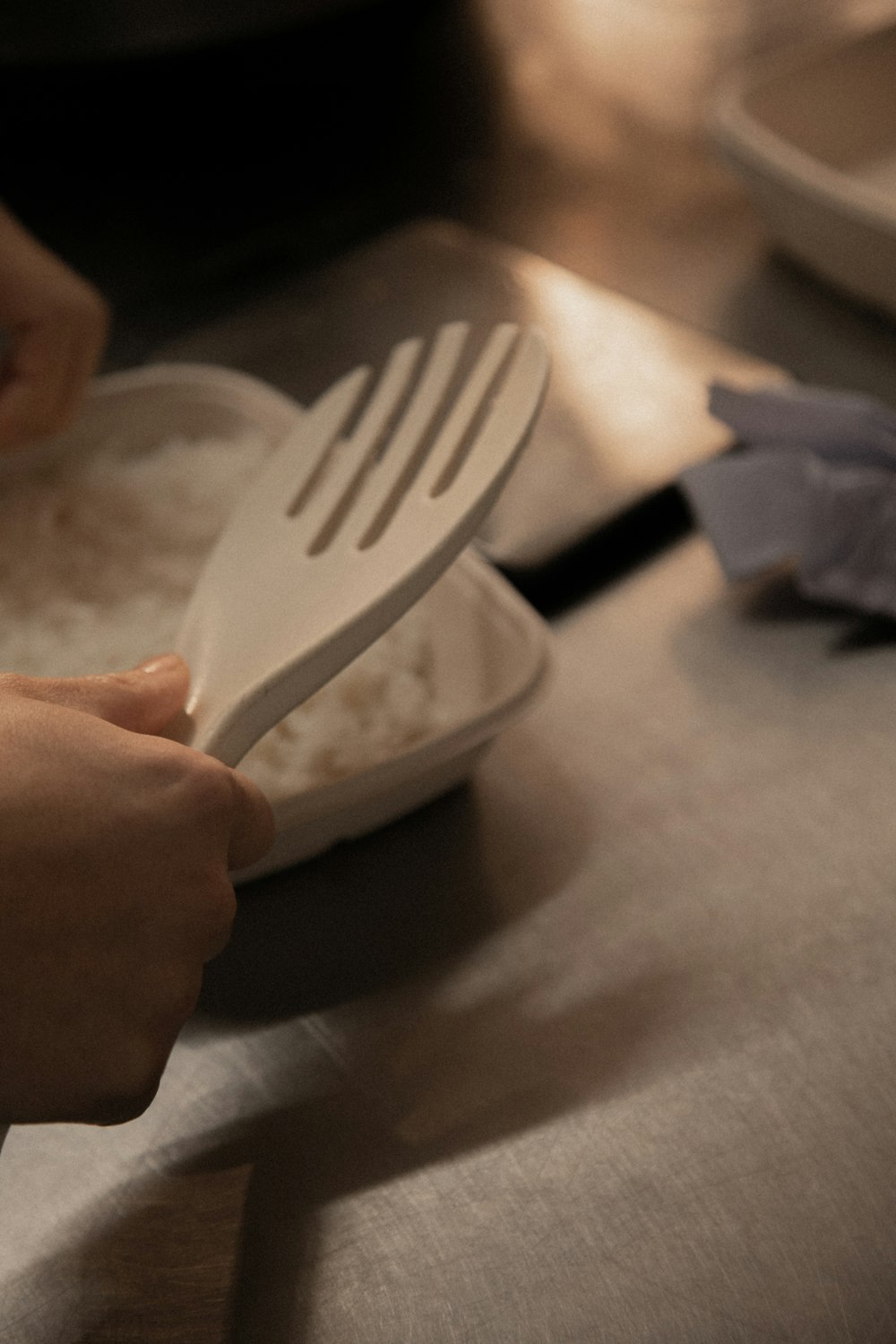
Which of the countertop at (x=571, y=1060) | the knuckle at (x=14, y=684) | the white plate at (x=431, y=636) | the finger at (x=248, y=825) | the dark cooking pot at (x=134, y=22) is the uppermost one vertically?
the dark cooking pot at (x=134, y=22)

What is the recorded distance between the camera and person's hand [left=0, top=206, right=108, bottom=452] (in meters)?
0.56

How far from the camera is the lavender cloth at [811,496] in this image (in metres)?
0.53

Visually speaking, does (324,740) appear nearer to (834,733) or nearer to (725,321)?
(834,733)

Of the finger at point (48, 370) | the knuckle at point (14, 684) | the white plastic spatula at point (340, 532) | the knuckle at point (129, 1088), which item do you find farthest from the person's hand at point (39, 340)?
the knuckle at point (129, 1088)

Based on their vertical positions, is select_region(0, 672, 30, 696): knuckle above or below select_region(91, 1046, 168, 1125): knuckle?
above

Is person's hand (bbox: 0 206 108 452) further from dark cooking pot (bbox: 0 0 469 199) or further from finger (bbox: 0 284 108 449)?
dark cooking pot (bbox: 0 0 469 199)

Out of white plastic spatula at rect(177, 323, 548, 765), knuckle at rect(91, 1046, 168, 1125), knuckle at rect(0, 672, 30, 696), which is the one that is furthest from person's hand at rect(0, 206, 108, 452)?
knuckle at rect(91, 1046, 168, 1125)

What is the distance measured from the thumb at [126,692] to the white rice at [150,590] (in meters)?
0.05

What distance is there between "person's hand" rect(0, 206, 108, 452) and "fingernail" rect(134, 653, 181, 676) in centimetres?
21

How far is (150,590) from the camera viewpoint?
0.54 meters

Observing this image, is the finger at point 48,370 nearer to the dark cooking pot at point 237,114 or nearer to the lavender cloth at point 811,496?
the lavender cloth at point 811,496

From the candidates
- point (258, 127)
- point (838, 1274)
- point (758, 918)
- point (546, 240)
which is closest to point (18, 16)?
point (258, 127)

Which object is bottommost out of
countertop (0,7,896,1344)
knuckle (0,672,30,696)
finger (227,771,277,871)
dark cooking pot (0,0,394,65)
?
countertop (0,7,896,1344)

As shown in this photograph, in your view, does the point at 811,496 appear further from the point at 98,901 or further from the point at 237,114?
the point at 237,114
